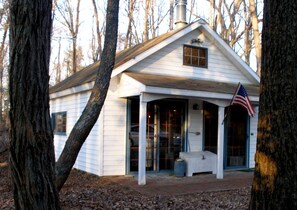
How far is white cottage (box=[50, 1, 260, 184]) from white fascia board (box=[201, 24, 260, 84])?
34mm

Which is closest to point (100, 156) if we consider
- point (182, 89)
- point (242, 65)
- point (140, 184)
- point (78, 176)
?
point (78, 176)

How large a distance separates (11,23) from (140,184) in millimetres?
5949

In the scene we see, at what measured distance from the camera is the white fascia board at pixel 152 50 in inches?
362

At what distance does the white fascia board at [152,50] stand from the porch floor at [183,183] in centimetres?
308

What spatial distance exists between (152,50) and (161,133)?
2574mm

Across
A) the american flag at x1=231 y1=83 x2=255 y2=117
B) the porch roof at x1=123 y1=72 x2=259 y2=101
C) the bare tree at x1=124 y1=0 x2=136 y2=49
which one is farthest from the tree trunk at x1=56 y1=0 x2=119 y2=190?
the bare tree at x1=124 y1=0 x2=136 y2=49

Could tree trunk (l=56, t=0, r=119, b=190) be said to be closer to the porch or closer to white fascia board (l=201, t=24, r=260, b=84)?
the porch

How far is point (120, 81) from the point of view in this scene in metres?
9.45

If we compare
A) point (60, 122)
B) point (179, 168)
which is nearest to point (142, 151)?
point (179, 168)

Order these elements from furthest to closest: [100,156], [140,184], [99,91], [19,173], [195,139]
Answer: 1. [195,139]
2. [100,156]
3. [140,184]
4. [99,91]
5. [19,173]

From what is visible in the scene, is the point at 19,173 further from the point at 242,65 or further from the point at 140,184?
the point at 242,65

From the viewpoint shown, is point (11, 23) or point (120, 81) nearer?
point (11, 23)

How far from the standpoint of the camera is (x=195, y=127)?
10.8 m

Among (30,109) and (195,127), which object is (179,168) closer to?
(195,127)
